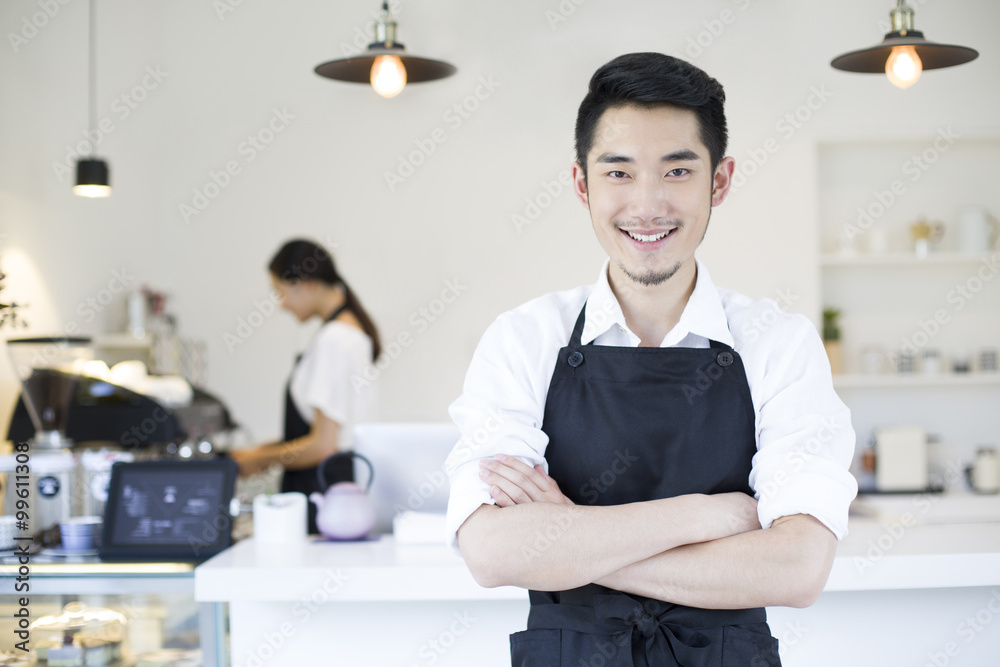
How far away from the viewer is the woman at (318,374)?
346 cm

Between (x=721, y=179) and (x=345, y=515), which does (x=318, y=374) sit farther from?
(x=721, y=179)

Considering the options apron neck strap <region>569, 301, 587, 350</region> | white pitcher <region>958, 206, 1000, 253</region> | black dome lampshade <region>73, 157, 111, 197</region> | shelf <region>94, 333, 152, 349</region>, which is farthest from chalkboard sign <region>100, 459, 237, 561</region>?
white pitcher <region>958, 206, 1000, 253</region>

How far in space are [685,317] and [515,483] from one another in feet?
1.33

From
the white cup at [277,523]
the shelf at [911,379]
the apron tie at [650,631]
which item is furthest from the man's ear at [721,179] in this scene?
the shelf at [911,379]

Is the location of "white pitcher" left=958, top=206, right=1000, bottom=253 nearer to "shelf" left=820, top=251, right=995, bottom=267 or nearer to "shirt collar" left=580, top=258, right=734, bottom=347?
"shelf" left=820, top=251, right=995, bottom=267

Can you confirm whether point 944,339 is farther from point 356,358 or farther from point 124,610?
point 124,610

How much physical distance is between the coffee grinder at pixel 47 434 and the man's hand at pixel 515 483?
168 centimetres

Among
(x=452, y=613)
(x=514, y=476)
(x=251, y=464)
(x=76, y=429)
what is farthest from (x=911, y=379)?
(x=76, y=429)

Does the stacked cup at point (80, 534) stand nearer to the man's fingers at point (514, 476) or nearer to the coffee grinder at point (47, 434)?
the coffee grinder at point (47, 434)

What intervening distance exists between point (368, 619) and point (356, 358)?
1.57 m

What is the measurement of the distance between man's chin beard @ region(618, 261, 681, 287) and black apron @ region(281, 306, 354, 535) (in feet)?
7.44

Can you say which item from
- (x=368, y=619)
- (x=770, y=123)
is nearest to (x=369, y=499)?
(x=368, y=619)

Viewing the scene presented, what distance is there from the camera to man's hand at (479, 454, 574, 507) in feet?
4.28

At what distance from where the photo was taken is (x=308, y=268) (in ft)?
11.7
